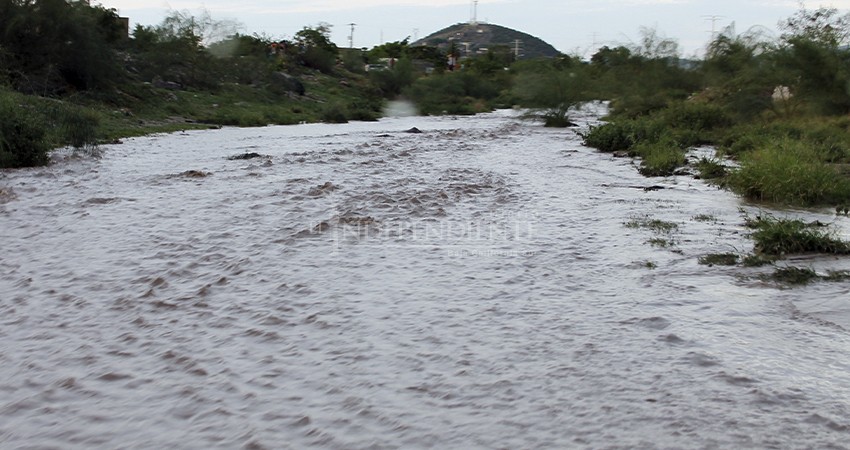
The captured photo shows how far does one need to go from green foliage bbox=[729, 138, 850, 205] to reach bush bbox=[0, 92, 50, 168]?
12.5 metres

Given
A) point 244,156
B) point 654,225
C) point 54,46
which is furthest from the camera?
point 54,46

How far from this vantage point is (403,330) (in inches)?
212

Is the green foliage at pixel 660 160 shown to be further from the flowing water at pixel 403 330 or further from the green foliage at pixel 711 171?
the flowing water at pixel 403 330

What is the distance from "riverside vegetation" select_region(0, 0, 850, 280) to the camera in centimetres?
1455

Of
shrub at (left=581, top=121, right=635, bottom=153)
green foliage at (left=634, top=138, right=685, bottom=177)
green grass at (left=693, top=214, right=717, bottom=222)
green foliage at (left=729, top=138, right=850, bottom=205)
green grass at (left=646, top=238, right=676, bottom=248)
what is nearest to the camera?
green grass at (left=646, top=238, right=676, bottom=248)

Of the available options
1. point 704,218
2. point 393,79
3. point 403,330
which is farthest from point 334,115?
point 403,330

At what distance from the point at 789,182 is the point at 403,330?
7.79 meters

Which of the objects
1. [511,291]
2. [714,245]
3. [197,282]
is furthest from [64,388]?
[714,245]

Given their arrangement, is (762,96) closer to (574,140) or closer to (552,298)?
(574,140)

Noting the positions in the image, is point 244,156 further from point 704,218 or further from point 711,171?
point 704,218

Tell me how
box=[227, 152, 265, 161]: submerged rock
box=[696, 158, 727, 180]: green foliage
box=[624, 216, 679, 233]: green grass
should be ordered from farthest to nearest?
box=[227, 152, 265, 161]: submerged rock, box=[696, 158, 727, 180]: green foliage, box=[624, 216, 679, 233]: green grass

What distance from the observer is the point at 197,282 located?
6.64 metres

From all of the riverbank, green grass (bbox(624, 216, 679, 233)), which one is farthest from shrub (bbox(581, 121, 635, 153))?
the riverbank

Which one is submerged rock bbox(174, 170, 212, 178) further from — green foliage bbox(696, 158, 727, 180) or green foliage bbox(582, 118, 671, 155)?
green foliage bbox(582, 118, 671, 155)
